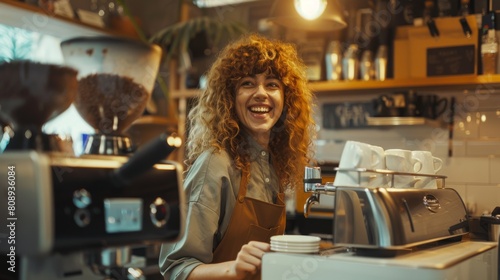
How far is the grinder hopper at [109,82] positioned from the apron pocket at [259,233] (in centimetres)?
70

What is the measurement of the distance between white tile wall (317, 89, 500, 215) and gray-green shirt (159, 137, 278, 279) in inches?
48.0

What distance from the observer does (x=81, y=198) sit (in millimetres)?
668

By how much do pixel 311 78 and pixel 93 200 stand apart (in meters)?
2.80

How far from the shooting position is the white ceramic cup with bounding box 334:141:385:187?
1157 millimetres

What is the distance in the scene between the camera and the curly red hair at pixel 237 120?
1567mm

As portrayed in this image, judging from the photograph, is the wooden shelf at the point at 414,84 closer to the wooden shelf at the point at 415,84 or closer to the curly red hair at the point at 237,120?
the wooden shelf at the point at 415,84

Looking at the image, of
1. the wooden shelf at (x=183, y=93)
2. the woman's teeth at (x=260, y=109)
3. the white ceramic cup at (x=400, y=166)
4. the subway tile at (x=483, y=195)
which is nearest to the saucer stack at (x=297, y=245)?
the white ceramic cup at (x=400, y=166)

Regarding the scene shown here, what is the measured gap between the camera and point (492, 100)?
2945 mm

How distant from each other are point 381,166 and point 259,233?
16.3 inches

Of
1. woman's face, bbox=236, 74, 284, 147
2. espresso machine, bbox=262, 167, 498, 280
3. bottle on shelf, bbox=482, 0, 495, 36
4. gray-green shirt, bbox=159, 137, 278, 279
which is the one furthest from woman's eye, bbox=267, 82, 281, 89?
bottle on shelf, bbox=482, 0, 495, 36

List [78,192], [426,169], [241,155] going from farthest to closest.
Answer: [241,155]
[426,169]
[78,192]

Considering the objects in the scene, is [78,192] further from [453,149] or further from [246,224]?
[453,149]

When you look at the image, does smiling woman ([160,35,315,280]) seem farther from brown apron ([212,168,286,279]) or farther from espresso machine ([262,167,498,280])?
espresso machine ([262,167,498,280])

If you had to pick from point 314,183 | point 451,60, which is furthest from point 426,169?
point 451,60
